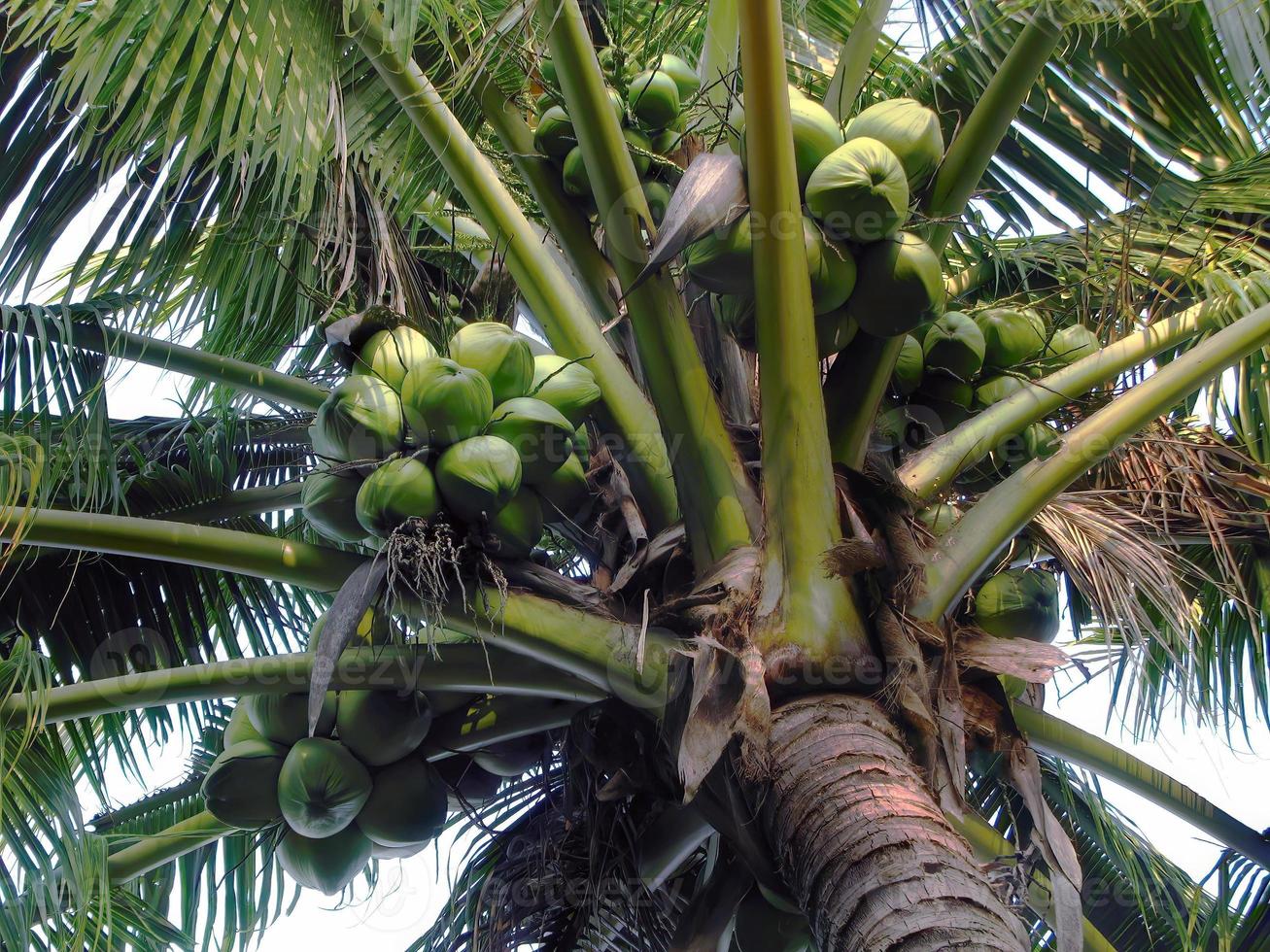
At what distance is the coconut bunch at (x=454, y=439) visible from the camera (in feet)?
6.64

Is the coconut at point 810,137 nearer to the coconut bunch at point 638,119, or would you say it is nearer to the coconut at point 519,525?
the coconut bunch at point 638,119

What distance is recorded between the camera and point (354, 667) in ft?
7.14

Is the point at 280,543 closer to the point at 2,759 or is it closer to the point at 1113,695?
the point at 2,759

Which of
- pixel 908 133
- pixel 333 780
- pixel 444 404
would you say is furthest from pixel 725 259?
pixel 333 780

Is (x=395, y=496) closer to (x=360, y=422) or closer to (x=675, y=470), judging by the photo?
(x=360, y=422)

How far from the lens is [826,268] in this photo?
2.15 meters

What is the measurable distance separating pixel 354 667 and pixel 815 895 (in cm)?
93

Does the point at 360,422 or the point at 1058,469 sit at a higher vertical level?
the point at 360,422

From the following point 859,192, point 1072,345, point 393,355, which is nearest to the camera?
point 859,192

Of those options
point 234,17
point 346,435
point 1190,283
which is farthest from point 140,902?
point 1190,283

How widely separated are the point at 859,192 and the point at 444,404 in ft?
2.73

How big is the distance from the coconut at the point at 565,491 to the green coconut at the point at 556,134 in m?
0.74

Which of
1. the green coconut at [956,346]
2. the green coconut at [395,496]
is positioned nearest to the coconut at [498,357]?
the green coconut at [395,496]

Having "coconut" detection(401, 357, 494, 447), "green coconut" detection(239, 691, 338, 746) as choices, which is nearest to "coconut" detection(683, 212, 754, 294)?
"coconut" detection(401, 357, 494, 447)
